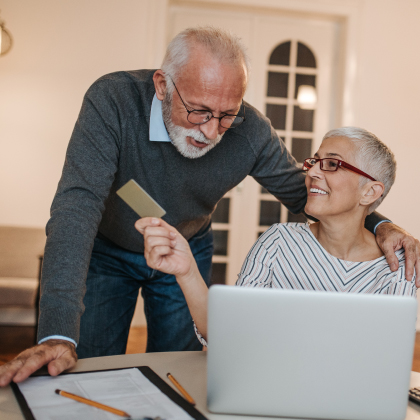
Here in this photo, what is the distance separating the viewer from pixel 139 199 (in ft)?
3.10

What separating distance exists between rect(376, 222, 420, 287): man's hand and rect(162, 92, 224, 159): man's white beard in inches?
23.8

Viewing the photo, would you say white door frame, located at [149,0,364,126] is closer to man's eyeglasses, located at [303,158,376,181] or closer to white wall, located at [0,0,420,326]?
white wall, located at [0,0,420,326]

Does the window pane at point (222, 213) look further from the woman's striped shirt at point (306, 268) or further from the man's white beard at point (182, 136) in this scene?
the man's white beard at point (182, 136)

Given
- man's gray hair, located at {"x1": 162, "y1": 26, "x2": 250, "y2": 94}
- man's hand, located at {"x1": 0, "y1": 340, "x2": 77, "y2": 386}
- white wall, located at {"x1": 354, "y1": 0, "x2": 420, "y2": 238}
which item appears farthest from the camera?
white wall, located at {"x1": 354, "y1": 0, "x2": 420, "y2": 238}

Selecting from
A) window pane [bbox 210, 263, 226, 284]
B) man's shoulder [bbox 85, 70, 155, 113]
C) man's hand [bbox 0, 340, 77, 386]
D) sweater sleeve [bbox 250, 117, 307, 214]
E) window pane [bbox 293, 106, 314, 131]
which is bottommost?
window pane [bbox 210, 263, 226, 284]

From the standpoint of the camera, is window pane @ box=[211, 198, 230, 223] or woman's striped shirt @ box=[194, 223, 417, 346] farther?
window pane @ box=[211, 198, 230, 223]

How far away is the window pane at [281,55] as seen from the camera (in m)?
3.99

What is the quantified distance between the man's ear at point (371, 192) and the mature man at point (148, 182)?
0.10 metres

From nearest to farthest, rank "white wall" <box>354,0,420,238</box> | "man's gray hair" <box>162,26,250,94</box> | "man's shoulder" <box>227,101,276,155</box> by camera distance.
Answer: "man's gray hair" <box>162,26,250,94</box>, "man's shoulder" <box>227,101,276,155</box>, "white wall" <box>354,0,420,238</box>

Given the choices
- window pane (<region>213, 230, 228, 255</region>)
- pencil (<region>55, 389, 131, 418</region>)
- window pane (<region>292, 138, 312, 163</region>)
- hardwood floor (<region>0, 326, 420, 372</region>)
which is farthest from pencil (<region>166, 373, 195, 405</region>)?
window pane (<region>292, 138, 312, 163</region>)

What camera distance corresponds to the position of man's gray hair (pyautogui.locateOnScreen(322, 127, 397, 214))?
148 centimetres

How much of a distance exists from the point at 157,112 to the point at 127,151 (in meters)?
0.15

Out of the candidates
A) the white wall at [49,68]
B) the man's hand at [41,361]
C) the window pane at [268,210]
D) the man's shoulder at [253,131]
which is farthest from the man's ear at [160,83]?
the window pane at [268,210]

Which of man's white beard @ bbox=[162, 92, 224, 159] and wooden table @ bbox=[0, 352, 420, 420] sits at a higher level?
man's white beard @ bbox=[162, 92, 224, 159]
